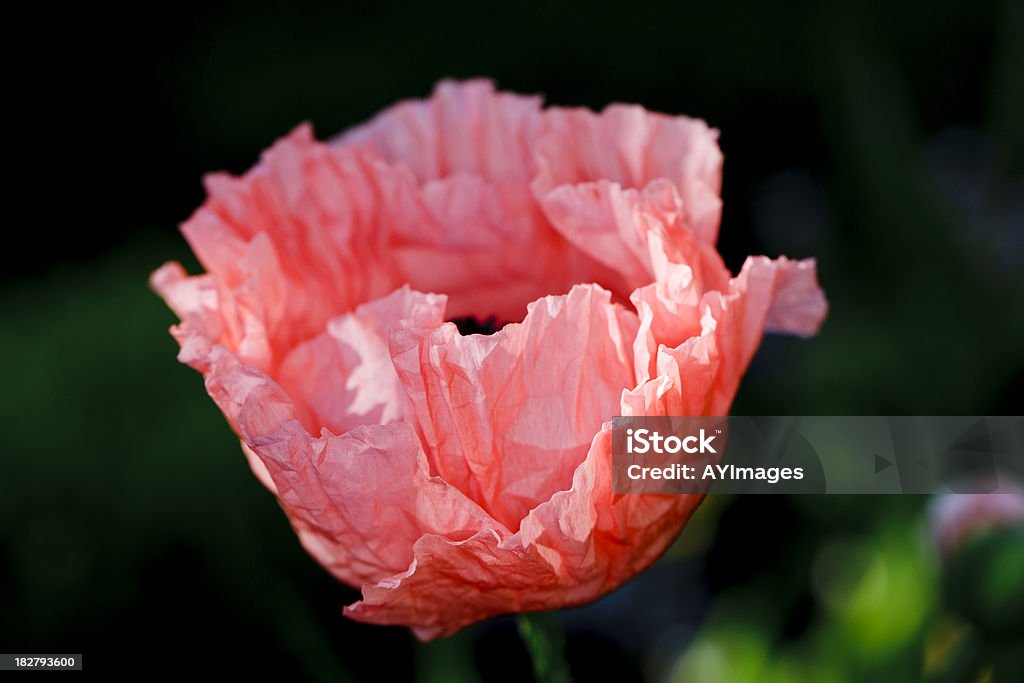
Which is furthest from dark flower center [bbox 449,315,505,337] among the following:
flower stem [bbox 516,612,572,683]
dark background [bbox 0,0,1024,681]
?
dark background [bbox 0,0,1024,681]

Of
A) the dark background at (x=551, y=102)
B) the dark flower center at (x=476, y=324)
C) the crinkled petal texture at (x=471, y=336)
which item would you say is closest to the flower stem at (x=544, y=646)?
the crinkled petal texture at (x=471, y=336)

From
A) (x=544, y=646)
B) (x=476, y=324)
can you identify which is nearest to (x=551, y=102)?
(x=476, y=324)

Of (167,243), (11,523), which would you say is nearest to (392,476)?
(11,523)

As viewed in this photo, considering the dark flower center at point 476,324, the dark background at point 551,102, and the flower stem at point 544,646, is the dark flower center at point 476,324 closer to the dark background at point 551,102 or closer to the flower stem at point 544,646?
the flower stem at point 544,646

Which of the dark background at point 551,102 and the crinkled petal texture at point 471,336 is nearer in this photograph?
the crinkled petal texture at point 471,336

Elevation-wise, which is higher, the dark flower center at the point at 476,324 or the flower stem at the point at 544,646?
the dark flower center at the point at 476,324

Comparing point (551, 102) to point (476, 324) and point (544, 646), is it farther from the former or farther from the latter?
point (544, 646)

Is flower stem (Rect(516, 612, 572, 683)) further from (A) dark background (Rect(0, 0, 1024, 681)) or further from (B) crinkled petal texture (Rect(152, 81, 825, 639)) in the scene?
(A) dark background (Rect(0, 0, 1024, 681))
